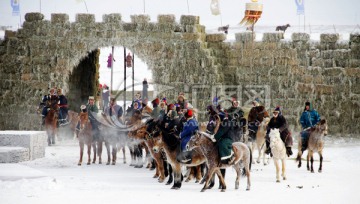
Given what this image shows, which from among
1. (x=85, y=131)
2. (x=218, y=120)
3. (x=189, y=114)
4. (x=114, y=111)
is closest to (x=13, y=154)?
(x=85, y=131)

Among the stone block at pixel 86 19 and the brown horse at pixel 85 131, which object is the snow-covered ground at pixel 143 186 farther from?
the stone block at pixel 86 19

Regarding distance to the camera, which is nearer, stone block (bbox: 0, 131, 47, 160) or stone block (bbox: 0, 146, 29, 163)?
stone block (bbox: 0, 146, 29, 163)

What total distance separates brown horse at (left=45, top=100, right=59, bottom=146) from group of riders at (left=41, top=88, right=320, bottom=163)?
11cm

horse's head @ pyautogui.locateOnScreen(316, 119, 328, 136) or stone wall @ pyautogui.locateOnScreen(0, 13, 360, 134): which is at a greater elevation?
stone wall @ pyautogui.locateOnScreen(0, 13, 360, 134)

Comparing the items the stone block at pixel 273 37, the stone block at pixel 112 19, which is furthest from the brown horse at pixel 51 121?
the stone block at pixel 273 37

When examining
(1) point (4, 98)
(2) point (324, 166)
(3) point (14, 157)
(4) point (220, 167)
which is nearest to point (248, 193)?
(4) point (220, 167)

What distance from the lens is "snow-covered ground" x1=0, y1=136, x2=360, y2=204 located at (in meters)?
16.2

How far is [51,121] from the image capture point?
26797 mm

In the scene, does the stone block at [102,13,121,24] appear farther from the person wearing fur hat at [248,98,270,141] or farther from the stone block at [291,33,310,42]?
the person wearing fur hat at [248,98,270,141]

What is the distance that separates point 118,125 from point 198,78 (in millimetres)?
6803

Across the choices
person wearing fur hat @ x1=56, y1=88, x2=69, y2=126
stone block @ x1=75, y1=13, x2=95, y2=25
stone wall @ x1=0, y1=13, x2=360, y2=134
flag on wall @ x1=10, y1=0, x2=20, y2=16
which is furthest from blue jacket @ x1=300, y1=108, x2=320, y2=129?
flag on wall @ x1=10, y1=0, x2=20, y2=16

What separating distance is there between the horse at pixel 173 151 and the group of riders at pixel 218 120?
133 mm

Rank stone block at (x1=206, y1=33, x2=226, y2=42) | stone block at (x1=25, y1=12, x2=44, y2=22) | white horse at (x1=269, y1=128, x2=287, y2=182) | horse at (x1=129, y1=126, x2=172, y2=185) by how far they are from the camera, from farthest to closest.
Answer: stone block at (x1=206, y1=33, x2=226, y2=42) → stone block at (x1=25, y1=12, x2=44, y2=22) → white horse at (x1=269, y1=128, x2=287, y2=182) → horse at (x1=129, y1=126, x2=172, y2=185)

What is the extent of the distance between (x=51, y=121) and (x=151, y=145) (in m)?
8.17
